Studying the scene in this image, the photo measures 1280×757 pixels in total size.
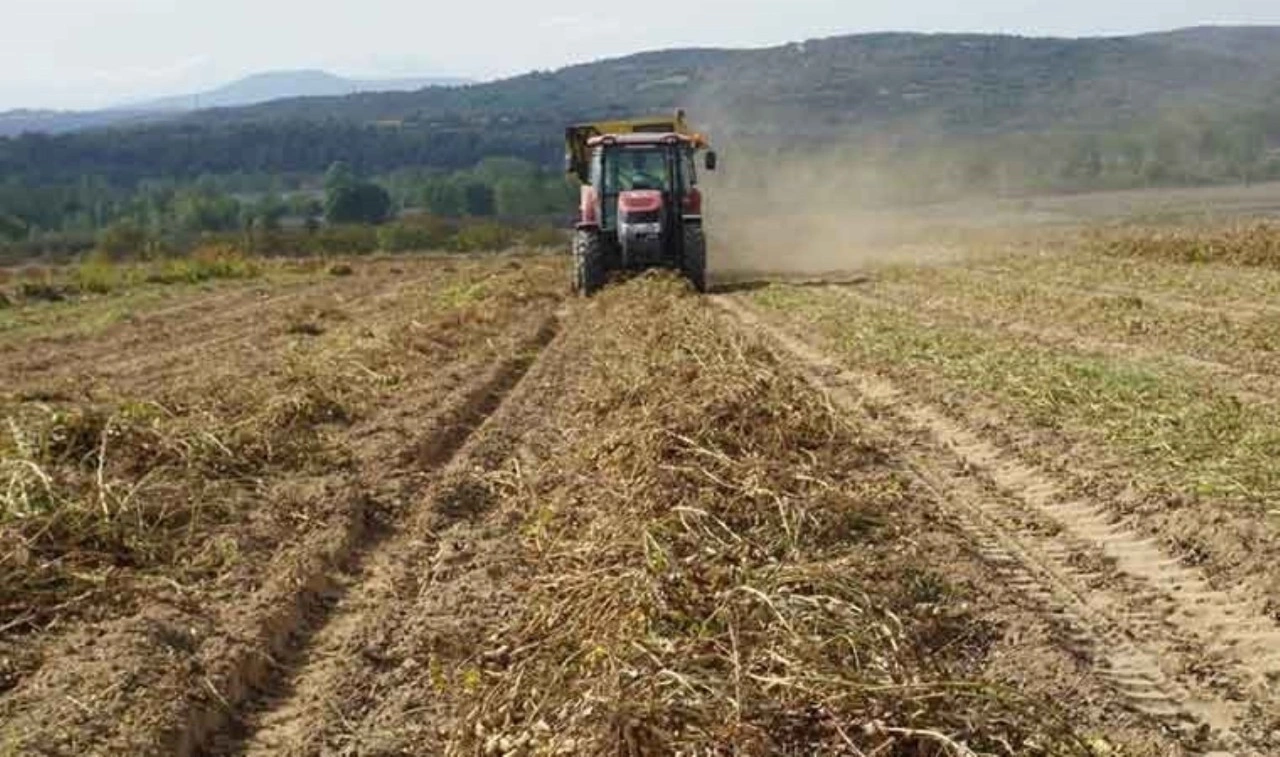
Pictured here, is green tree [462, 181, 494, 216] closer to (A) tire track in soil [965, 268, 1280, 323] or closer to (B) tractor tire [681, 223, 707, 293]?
(A) tire track in soil [965, 268, 1280, 323]

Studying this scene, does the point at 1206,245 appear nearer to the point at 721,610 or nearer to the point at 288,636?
the point at 288,636

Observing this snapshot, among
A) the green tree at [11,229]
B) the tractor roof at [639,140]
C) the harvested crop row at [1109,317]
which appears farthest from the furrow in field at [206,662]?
the green tree at [11,229]

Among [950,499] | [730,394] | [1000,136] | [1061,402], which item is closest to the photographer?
[950,499]

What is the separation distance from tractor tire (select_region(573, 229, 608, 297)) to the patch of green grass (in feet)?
21.4

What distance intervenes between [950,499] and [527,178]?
6209 centimetres

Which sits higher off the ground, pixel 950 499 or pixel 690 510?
pixel 690 510

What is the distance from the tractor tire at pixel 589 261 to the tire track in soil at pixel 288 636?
11.9 meters

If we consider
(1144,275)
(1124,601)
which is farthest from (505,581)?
(1144,275)

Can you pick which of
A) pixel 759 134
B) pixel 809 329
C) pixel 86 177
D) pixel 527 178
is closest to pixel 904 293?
pixel 809 329

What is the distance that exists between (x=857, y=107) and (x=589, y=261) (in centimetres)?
8762

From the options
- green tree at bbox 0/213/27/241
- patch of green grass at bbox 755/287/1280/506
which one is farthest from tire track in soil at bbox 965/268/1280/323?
green tree at bbox 0/213/27/241

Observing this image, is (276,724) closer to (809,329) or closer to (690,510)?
(690,510)

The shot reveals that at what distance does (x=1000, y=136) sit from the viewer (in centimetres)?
7669

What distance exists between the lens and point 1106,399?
1084cm
